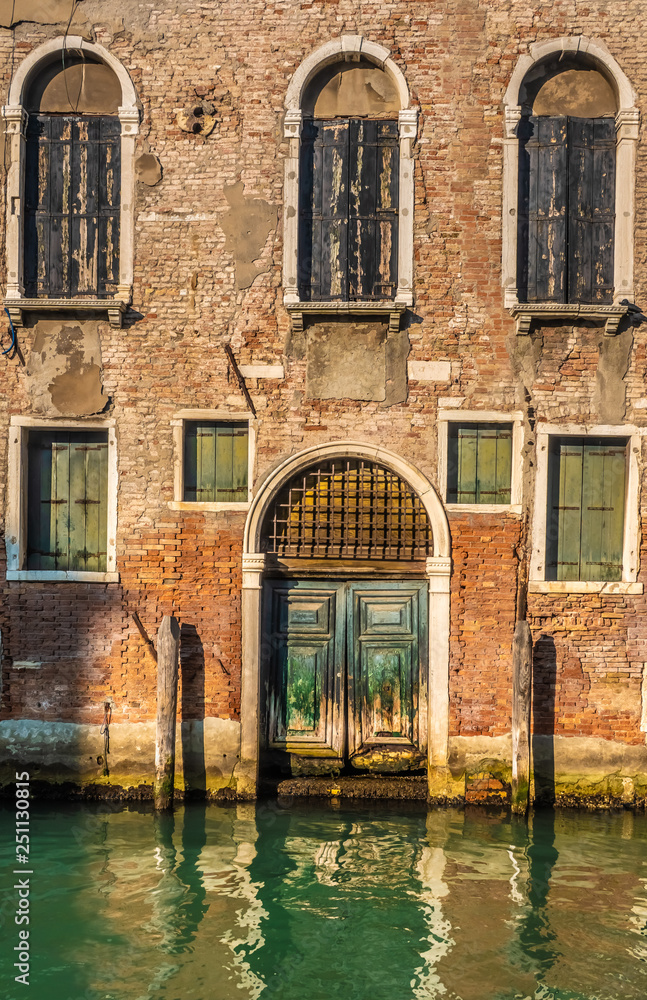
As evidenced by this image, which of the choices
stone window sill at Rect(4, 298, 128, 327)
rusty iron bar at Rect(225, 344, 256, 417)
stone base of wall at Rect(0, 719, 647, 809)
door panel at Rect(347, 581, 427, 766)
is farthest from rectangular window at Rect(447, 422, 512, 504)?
stone window sill at Rect(4, 298, 128, 327)

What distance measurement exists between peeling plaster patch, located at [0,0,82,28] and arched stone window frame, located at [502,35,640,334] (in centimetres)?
386

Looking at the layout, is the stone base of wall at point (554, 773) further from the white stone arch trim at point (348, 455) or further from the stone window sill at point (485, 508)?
the stone window sill at point (485, 508)

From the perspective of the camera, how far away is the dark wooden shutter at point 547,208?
707cm

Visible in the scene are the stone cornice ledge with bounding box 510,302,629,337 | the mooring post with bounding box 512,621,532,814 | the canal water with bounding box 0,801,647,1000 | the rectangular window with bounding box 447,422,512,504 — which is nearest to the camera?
the canal water with bounding box 0,801,647,1000

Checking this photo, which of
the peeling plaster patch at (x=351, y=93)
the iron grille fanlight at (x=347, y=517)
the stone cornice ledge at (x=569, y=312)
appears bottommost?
the iron grille fanlight at (x=347, y=517)

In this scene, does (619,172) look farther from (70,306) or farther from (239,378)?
(70,306)

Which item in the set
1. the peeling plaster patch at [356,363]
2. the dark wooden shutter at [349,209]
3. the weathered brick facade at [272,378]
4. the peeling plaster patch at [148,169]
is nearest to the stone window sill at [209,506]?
the weathered brick facade at [272,378]

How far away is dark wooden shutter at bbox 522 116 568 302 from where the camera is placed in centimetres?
707

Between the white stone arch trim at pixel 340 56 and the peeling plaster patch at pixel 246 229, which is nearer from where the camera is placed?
the white stone arch trim at pixel 340 56

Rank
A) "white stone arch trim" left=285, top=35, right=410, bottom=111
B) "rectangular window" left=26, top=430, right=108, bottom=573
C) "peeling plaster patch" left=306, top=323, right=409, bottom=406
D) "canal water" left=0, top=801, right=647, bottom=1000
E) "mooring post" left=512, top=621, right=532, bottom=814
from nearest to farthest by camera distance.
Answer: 1. "canal water" left=0, top=801, right=647, bottom=1000
2. "mooring post" left=512, top=621, right=532, bottom=814
3. "white stone arch trim" left=285, top=35, right=410, bottom=111
4. "peeling plaster patch" left=306, top=323, right=409, bottom=406
5. "rectangular window" left=26, top=430, right=108, bottom=573

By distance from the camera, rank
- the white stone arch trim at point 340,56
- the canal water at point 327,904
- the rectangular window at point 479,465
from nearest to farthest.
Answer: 1. the canal water at point 327,904
2. the white stone arch trim at point 340,56
3. the rectangular window at point 479,465

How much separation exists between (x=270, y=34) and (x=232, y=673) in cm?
546

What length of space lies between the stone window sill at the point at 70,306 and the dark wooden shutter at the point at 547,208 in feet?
11.6

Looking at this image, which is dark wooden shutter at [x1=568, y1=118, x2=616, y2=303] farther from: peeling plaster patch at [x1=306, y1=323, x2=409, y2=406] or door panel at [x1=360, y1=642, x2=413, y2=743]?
door panel at [x1=360, y1=642, x2=413, y2=743]
